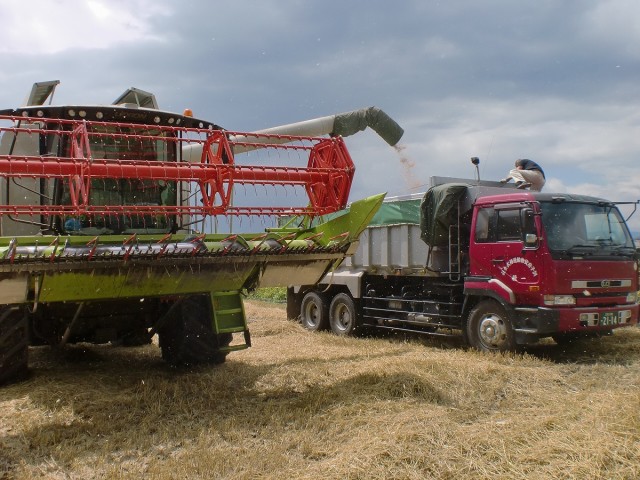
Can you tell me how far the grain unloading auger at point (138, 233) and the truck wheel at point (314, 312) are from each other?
4.61 meters

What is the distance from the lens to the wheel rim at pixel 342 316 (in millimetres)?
10633

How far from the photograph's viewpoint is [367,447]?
3.92 meters

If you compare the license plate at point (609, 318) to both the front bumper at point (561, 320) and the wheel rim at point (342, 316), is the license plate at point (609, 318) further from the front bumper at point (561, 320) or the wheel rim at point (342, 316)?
the wheel rim at point (342, 316)

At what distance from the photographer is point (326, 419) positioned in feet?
15.4

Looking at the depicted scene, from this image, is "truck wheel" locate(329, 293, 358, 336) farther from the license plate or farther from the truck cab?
the license plate

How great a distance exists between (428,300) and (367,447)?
17.6 ft

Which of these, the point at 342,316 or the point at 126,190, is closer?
the point at 126,190

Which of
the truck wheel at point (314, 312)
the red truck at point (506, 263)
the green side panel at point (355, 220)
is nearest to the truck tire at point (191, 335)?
the red truck at point (506, 263)

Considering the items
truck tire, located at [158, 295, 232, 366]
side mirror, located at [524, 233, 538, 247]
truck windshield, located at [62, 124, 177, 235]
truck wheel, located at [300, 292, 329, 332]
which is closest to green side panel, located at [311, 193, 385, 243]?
truck tire, located at [158, 295, 232, 366]

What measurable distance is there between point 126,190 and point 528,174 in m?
5.88

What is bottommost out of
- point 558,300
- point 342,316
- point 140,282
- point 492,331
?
point 342,316

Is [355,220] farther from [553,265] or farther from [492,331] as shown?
[492,331]

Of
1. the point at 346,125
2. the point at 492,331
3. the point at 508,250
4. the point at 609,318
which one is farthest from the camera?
the point at 346,125

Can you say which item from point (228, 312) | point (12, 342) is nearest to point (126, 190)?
point (228, 312)
